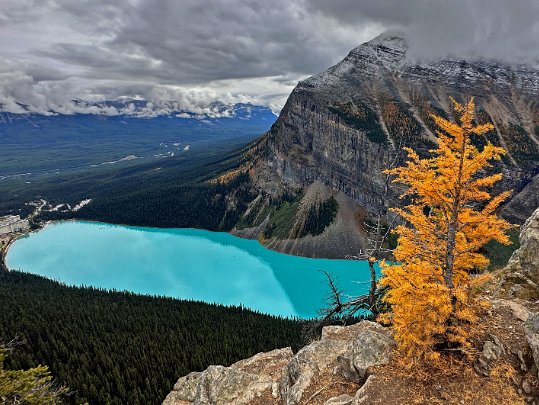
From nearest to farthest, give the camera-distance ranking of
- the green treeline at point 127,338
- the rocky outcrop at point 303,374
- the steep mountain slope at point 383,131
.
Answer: the rocky outcrop at point 303,374 < the green treeline at point 127,338 < the steep mountain slope at point 383,131

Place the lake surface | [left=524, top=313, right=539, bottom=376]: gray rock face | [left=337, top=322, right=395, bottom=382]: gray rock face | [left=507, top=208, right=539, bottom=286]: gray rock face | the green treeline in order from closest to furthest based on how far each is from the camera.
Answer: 1. [left=524, top=313, right=539, bottom=376]: gray rock face
2. [left=337, top=322, right=395, bottom=382]: gray rock face
3. [left=507, top=208, right=539, bottom=286]: gray rock face
4. the green treeline
5. the lake surface

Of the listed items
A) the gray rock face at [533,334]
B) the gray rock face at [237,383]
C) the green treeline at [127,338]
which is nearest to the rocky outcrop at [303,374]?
the gray rock face at [237,383]

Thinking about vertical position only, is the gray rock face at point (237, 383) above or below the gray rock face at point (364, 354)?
below

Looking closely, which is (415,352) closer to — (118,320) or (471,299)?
(471,299)

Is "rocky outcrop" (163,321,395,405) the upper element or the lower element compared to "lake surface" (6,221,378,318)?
upper

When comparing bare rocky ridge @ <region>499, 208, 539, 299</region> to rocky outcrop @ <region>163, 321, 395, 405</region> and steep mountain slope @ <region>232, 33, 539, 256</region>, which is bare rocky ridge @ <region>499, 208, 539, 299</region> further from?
steep mountain slope @ <region>232, 33, 539, 256</region>

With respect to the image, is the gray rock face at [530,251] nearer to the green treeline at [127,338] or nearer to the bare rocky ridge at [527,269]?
the bare rocky ridge at [527,269]

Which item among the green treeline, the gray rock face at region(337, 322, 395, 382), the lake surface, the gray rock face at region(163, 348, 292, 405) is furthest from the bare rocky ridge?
the lake surface
